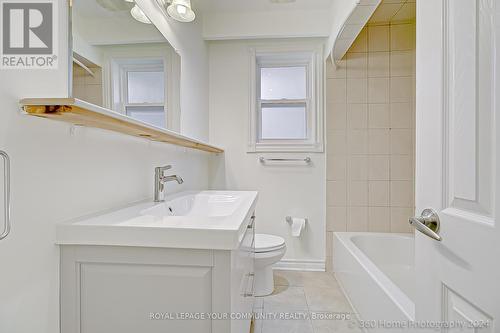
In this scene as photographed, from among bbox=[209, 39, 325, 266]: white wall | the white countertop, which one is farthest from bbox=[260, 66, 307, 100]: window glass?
the white countertop

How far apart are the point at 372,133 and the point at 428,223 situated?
2101mm

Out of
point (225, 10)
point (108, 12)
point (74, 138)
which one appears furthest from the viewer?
point (225, 10)

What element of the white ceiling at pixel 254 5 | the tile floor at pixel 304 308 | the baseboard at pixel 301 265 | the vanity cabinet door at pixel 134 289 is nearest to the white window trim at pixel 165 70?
the vanity cabinet door at pixel 134 289

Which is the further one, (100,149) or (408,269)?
(408,269)

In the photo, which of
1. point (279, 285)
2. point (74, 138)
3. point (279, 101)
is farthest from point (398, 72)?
point (74, 138)

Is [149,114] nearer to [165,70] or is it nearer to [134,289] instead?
[165,70]

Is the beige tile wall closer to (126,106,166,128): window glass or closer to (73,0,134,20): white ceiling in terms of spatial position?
(126,106,166,128): window glass

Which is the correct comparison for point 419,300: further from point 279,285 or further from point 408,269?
point 408,269

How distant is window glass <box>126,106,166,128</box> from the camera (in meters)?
1.26

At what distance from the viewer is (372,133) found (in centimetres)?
267

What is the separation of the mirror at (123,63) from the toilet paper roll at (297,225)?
1.46 m

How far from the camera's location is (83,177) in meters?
0.98

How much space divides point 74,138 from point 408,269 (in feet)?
8.63

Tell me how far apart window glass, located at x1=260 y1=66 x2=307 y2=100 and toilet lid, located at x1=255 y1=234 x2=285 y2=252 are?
1450 millimetres
